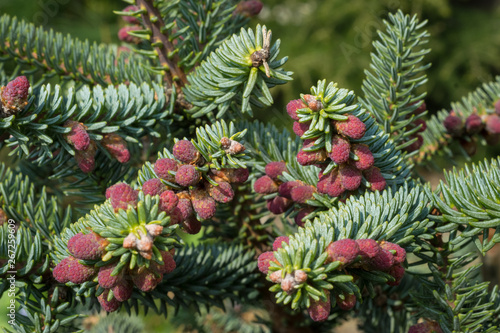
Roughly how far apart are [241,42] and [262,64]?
4cm

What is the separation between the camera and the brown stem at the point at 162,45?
2.13 ft

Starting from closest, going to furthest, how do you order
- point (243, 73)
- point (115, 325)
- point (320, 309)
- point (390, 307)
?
point (320, 309) → point (243, 73) → point (390, 307) → point (115, 325)

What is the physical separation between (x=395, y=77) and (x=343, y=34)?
268 centimetres

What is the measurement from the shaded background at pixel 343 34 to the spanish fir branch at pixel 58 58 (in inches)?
84.8

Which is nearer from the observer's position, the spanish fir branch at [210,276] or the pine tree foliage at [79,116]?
the pine tree foliage at [79,116]

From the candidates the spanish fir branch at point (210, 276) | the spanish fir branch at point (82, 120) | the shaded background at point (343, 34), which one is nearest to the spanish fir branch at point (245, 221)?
the spanish fir branch at point (210, 276)

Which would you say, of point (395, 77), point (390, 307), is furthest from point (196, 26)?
point (390, 307)

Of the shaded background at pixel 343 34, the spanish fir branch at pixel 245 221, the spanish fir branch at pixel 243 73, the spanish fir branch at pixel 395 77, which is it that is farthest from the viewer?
the shaded background at pixel 343 34

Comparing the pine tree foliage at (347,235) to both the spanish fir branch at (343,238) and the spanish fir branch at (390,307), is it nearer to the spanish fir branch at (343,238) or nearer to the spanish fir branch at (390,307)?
the spanish fir branch at (343,238)

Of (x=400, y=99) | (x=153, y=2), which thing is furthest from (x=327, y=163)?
(x=153, y=2)

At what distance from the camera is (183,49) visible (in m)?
0.71

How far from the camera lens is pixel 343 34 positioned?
318 cm

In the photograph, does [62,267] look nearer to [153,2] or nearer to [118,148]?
[118,148]

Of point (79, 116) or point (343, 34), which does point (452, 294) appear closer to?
point (79, 116)
